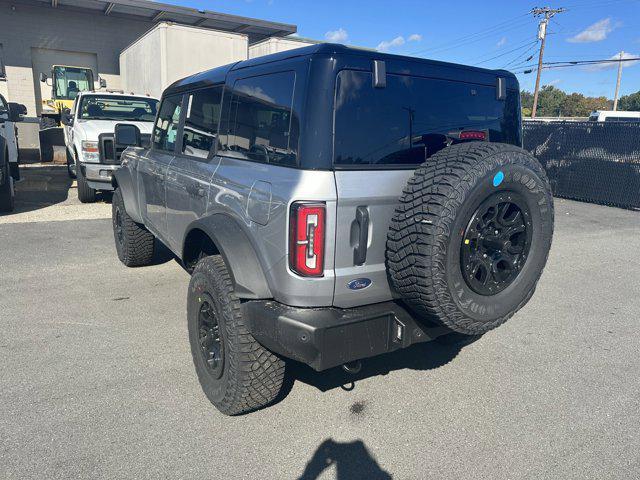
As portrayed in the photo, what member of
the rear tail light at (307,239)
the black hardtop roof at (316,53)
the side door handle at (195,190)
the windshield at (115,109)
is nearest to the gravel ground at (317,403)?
the rear tail light at (307,239)

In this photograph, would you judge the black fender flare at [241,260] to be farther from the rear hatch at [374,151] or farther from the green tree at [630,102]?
the green tree at [630,102]

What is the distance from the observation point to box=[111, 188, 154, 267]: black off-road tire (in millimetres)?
5238

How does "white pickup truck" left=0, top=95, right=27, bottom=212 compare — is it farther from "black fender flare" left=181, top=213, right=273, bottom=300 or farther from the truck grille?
"black fender flare" left=181, top=213, right=273, bottom=300

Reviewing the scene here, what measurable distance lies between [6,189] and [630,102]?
102716mm

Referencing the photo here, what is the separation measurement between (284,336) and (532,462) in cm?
148

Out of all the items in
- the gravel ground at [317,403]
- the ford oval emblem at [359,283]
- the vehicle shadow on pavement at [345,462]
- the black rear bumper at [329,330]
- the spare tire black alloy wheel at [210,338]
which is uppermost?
the ford oval emblem at [359,283]

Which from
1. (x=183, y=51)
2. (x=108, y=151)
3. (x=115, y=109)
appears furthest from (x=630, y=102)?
(x=108, y=151)

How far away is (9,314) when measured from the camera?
4.19 m

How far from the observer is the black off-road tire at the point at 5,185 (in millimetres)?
7684

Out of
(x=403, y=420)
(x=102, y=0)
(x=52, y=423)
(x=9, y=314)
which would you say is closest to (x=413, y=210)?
(x=403, y=420)

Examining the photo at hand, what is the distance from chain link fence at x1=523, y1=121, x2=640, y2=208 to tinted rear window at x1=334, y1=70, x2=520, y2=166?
968cm

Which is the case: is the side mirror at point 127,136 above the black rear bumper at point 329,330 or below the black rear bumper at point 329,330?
above

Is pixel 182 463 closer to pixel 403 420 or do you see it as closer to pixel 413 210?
pixel 403 420

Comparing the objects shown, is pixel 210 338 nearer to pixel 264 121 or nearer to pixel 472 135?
pixel 264 121
